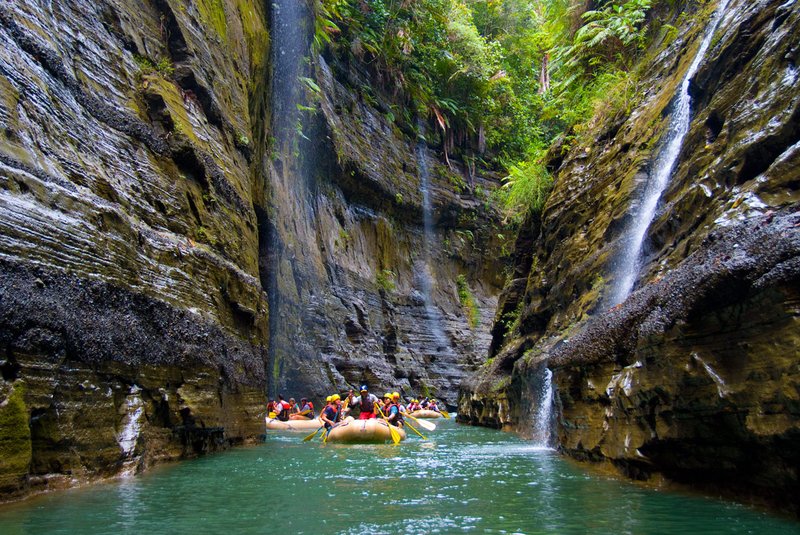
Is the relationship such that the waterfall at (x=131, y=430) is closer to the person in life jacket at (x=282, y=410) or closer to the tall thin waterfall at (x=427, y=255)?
the person in life jacket at (x=282, y=410)

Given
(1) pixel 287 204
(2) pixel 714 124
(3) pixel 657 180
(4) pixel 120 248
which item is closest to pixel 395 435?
(3) pixel 657 180

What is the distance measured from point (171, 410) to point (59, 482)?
2.37 metres

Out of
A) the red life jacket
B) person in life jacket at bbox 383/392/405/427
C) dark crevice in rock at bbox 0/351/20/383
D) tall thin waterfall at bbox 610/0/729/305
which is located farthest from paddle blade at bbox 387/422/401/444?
dark crevice in rock at bbox 0/351/20/383

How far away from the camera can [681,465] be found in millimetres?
5496

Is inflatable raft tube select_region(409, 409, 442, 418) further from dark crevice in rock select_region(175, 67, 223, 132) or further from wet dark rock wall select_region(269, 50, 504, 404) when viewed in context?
dark crevice in rock select_region(175, 67, 223, 132)

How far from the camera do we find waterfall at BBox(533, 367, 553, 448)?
→ 10.7 m

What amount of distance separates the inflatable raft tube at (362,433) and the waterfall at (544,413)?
3252 millimetres

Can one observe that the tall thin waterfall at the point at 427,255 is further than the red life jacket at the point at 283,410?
Yes

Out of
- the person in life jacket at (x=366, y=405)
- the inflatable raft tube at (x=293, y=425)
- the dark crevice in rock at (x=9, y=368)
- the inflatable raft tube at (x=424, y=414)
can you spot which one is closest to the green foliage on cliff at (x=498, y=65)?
the person in life jacket at (x=366, y=405)

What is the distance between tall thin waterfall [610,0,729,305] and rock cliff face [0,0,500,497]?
6952 mm

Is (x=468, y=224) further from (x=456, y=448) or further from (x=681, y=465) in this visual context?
(x=681, y=465)

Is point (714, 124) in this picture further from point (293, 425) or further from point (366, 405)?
point (293, 425)

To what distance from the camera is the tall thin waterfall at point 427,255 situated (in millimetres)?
27688

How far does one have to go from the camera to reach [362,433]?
12.3 m
